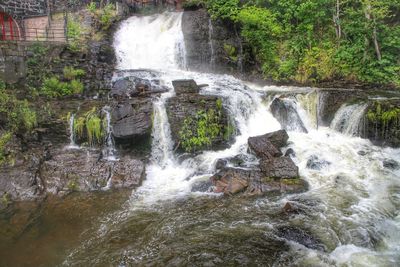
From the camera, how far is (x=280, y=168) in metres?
10.7

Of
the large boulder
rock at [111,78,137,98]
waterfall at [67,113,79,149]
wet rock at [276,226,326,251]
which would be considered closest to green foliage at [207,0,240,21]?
rock at [111,78,137,98]

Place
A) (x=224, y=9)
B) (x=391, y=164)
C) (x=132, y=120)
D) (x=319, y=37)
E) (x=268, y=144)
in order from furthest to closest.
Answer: (x=224, y=9) < (x=319, y=37) < (x=132, y=120) < (x=268, y=144) < (x=391, y=164)

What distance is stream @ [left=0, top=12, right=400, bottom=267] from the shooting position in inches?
275

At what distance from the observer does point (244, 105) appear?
48.1ft

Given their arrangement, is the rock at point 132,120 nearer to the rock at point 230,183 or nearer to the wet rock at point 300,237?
the rock at point 230,183

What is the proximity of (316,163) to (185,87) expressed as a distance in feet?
21.3

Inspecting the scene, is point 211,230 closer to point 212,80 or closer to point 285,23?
point 212,80

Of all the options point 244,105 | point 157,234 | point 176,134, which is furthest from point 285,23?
point 157,234

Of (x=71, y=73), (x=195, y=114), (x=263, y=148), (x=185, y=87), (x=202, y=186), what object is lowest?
(x=202, y=186)

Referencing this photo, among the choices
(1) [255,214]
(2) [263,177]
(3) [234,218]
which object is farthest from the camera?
(2) [263,177]

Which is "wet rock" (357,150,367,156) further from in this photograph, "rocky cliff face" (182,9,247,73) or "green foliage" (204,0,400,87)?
"rocky cliff face" (182,9,247,73)

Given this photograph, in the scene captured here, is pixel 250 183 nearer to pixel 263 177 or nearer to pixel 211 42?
pixel 263 177

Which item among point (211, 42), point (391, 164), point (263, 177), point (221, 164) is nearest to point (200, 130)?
point (221, 164)

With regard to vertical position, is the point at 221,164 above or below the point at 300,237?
above
